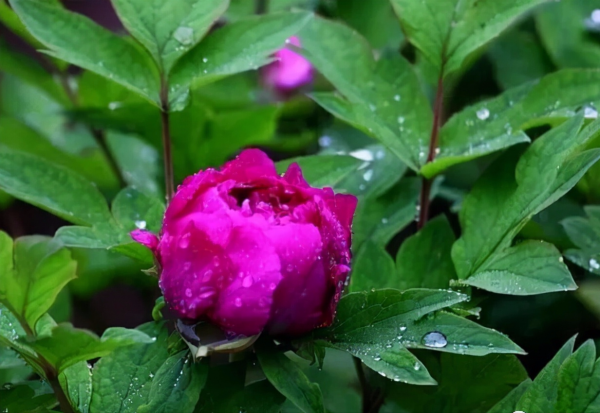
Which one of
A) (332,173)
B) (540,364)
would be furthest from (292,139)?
(540,364)

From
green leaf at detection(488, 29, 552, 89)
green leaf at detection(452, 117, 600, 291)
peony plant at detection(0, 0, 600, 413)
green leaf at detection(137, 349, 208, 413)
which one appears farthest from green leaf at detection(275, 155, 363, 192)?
green leaf at detection(488, 29, 552, 89)

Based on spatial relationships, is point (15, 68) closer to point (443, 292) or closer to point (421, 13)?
point (421, 13)

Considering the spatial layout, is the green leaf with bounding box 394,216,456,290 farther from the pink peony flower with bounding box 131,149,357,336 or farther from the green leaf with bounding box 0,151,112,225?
the green leaf with bounding box 0,151,112,225

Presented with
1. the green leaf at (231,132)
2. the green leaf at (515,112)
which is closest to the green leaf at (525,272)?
the green leaf at (515,112)

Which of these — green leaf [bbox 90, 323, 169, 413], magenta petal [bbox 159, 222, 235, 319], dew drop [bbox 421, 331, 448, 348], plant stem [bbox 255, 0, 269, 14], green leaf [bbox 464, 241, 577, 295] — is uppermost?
plant stem [bbox 255, 0, 269, 14]

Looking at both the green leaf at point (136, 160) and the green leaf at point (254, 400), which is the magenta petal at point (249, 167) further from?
the green leaf at point (136, 160)

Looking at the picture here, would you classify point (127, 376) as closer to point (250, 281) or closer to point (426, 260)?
point (250, 281)
